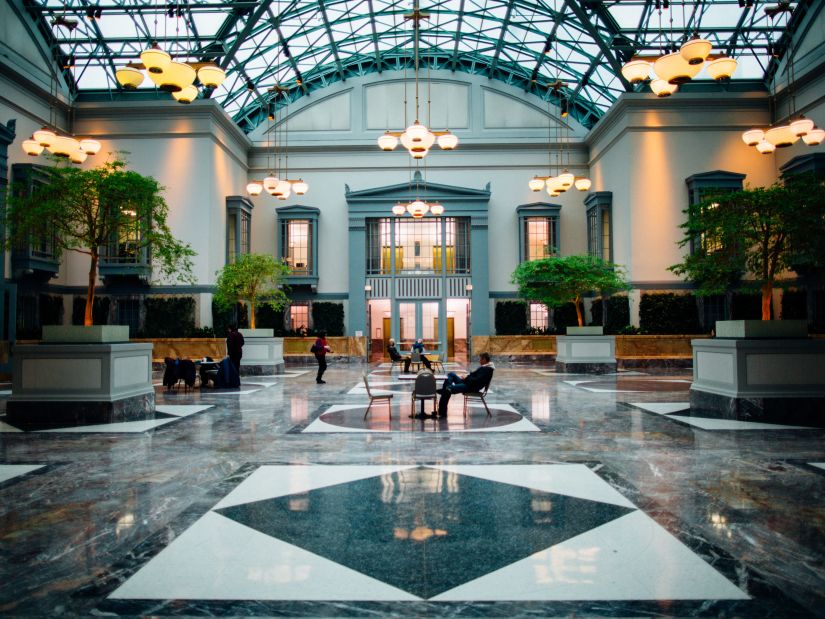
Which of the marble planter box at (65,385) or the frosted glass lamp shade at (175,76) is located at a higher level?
the frosted glass lamp shade at (175,76)

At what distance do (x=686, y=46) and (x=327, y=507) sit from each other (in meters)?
8.48

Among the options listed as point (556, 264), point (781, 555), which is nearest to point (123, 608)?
point (781, 555)

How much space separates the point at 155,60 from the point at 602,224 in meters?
21.3

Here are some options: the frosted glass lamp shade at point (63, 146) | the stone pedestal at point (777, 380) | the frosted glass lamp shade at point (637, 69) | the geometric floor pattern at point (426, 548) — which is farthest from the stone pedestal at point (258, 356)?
the stone pedestal at point (777, 380)

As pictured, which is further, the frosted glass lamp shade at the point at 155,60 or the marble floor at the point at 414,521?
the frosted glass lamp shade at the point at 155,60

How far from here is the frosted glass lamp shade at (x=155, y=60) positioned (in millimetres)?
8680

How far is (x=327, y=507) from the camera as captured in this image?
4633mm

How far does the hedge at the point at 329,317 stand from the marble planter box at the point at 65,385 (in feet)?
60.2

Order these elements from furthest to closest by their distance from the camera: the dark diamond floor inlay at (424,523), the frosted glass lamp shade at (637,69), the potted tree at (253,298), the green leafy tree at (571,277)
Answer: the green leafy tree at (571,277) < the potted tree at (253,298) < the frosted glass lamp shade at (637,69) < the dark diamond floor inlay at (424,523)

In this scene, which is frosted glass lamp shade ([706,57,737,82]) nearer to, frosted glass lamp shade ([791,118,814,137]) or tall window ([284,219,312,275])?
frosted glass lamp shade ([791,118,814,137])

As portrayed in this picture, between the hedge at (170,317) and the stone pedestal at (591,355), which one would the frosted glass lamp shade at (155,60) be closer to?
the stone pedestal at (591,355)

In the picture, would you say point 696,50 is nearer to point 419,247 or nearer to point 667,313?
point 667,313

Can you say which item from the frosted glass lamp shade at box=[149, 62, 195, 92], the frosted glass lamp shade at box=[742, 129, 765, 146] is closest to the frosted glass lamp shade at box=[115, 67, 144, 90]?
the frosted glass lamp shade at box=[149, 62, 195, 92]

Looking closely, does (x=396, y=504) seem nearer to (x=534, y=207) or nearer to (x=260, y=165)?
(x=534, y=207)
